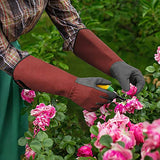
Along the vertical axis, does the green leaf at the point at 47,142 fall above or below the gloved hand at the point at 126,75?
below

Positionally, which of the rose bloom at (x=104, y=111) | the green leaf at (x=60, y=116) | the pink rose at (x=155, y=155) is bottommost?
the green leaf at (x=60, y=116)

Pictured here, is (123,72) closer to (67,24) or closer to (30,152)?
(67,24)

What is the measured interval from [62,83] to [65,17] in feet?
1.79

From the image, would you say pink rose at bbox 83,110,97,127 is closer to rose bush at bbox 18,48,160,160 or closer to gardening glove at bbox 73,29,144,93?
rose bush at bbox 18,48,160,160

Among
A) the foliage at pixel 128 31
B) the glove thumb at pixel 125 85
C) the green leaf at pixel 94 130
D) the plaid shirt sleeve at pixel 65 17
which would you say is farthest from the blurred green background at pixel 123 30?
the green leaf at pixel 94 130

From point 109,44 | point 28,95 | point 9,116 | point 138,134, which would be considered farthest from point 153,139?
point 109,44

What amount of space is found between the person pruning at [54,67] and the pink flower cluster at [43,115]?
0.39ft

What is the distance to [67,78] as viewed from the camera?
1251 millimetres

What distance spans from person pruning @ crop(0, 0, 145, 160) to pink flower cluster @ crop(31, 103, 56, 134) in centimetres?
12

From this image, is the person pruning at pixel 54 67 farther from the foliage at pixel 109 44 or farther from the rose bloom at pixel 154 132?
the rose bloom at pixel 154 132

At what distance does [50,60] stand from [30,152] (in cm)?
111

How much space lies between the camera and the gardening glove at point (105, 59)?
4.66 feet

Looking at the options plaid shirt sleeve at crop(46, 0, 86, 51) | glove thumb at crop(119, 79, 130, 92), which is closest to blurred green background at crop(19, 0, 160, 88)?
plaid shirt sleeve at crop(46, 0, 86, 51)

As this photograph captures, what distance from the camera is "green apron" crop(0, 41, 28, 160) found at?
5.36 ft
